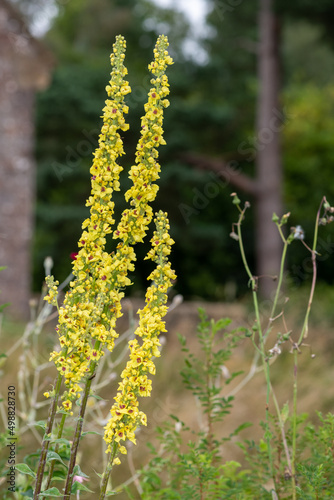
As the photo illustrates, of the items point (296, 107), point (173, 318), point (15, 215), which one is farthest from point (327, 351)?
point (296, 107)

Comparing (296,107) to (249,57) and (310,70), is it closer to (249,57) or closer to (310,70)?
(249,57)

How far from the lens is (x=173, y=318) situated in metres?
9.73

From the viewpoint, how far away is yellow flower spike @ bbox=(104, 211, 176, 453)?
1.57 metres

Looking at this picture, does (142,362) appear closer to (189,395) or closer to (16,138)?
(189,395)

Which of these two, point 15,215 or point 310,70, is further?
point 310,70

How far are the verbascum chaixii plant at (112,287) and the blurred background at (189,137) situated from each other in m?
7.12

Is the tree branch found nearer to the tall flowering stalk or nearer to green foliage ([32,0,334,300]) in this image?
green foliage ([32,0,334,300])

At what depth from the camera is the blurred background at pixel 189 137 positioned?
8.59 m

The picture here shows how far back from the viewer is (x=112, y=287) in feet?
5.32

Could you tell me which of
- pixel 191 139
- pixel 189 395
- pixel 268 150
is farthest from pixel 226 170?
pixel 189 395

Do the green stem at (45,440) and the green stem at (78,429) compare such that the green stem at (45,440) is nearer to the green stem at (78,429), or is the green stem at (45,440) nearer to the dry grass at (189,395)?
the green stem at (78,429)

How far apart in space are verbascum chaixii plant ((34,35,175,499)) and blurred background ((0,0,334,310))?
7.12 metres

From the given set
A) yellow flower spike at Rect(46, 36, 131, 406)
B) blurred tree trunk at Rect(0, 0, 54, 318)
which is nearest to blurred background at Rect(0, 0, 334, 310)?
blurred tree trunk at Rect(0, 0, 54, 318)

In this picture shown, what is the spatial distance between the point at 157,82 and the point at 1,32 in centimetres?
749
